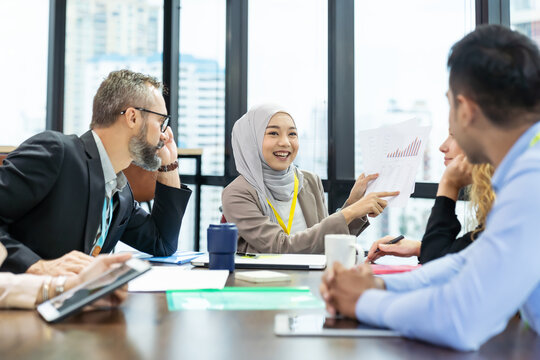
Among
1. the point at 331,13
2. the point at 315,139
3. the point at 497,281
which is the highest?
the point at 331,13

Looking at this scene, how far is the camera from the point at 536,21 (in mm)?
2666

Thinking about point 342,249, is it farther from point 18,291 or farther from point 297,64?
point 297,64

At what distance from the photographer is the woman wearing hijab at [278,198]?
213 cm

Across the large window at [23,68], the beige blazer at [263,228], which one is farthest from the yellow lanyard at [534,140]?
the large window at [23,68]

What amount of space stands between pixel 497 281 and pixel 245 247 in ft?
5.19

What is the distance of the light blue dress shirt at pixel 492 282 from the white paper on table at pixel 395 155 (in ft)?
3.66

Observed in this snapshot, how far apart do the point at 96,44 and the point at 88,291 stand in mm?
4701

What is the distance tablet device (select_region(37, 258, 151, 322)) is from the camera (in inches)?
37.0

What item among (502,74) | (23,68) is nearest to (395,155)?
(502,74)

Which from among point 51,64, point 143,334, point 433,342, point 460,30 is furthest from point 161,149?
point 51,64

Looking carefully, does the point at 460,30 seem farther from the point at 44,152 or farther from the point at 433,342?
the point at 433,342

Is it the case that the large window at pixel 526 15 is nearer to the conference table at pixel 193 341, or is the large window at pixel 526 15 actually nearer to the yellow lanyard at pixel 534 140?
the yellow lanyard at pixel 534 140

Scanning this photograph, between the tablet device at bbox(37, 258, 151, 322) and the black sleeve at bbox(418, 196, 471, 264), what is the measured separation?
2.86ft

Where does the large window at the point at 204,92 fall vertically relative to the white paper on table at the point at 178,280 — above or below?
above
